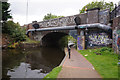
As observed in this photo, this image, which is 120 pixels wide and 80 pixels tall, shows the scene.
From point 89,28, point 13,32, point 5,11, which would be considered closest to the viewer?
point 89,28

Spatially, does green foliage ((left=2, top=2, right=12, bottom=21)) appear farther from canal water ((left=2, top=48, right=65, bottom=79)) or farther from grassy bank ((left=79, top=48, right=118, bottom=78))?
grassy bank ((left=79, top=48, right=118, bottom=78))

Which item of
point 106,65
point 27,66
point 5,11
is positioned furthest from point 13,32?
point 106,65

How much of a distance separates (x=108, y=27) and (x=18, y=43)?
61.4 feet

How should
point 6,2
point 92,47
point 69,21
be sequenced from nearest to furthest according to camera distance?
point 92,47 < point 69,21 < point 6,2

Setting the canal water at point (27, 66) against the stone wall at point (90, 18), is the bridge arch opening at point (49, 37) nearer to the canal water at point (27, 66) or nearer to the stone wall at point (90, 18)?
the stone wall at point (90, 18)

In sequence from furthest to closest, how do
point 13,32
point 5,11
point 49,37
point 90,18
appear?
point 49,37 < point 13,32 < point 5,11 < point 90,18

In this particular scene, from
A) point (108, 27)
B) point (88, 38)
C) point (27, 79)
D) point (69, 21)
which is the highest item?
point (69, 21)

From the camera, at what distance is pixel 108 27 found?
13.1m

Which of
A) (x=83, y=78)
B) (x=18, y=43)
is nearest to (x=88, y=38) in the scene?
(x=83, y=78)

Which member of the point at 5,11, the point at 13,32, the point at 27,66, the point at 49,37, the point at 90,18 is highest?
the point at 5,11

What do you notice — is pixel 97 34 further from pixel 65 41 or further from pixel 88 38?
pixel 65 41

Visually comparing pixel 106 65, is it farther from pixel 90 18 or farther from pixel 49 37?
pixel 49 37

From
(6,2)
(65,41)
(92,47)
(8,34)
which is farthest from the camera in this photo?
(65,41)

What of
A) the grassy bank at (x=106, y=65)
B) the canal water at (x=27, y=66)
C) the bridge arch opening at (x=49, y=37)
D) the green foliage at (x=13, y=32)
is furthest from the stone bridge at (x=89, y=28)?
the green foliage at (x=13, y=32)
